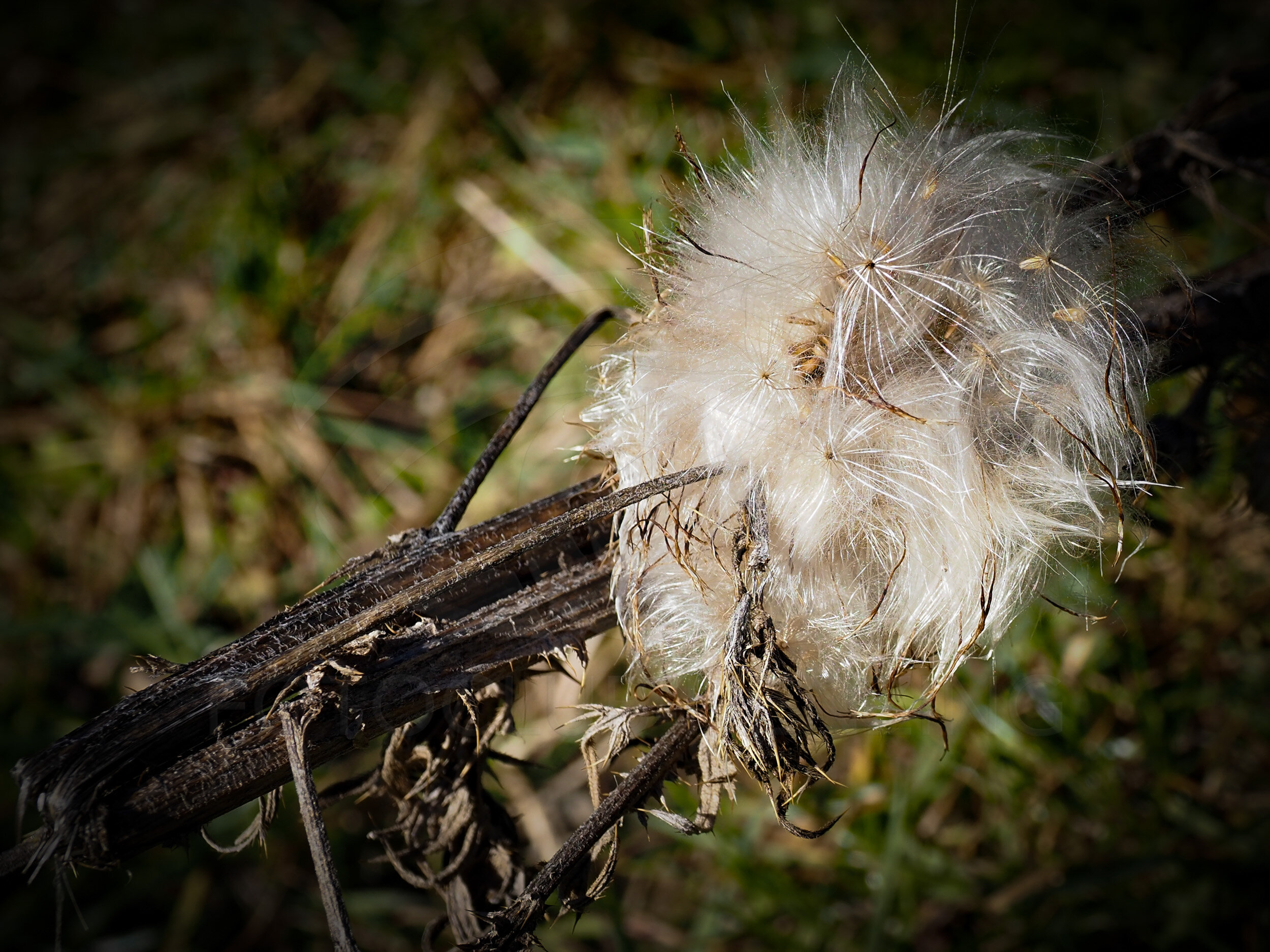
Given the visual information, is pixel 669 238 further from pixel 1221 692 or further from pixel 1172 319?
pixel 1221 692

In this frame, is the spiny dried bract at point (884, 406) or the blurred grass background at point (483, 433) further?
the blurred grass background at point (483, 433)

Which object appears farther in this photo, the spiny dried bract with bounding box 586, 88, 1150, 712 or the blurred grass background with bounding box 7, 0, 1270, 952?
the blurred grass background with bounding box 7, 0, 1270, 952

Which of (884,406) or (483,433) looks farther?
(483,433)

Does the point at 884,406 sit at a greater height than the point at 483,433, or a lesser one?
lesser

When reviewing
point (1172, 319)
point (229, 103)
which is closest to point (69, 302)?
point (229, 103)
